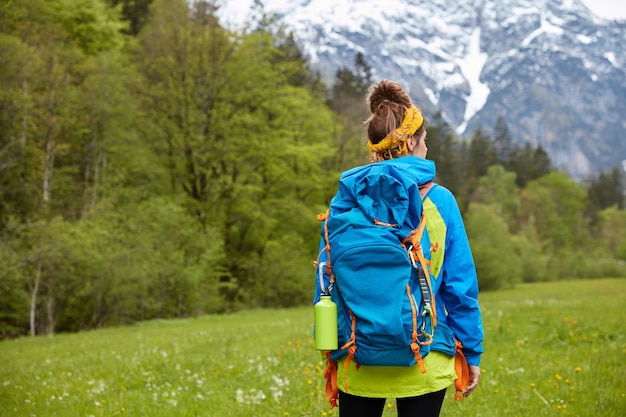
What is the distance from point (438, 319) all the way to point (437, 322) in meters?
0.02

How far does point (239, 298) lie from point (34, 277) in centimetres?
1363

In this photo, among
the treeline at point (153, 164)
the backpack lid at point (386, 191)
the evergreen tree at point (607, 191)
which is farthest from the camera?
the evergreen tree at point (607, 191)

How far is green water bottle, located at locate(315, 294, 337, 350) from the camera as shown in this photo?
2.74 metres

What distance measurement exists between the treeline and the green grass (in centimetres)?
1137

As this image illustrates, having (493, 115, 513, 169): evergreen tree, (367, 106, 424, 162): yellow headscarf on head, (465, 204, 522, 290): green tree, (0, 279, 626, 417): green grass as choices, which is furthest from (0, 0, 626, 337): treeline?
(493, 115, 513, 169): evergreen tree

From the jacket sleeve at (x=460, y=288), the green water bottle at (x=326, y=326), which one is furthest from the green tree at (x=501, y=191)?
the green water bottle at (x=326, y=326)

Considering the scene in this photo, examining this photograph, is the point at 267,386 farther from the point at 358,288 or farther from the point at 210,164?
the point at 210,164

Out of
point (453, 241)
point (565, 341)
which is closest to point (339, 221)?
point (453, 241)

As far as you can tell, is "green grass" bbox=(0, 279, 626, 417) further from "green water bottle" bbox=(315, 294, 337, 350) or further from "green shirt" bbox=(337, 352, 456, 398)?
"green water bottle" bbox=(315, 294, 337, 350)


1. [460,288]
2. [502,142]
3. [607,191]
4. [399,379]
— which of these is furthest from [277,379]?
[607,191]

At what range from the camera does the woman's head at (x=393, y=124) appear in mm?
2965

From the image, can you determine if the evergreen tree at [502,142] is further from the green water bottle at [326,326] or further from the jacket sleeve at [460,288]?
the green water bottle at [326,326]

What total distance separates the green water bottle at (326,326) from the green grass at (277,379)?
8.65ft

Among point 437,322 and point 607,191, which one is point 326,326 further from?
point 607,191
